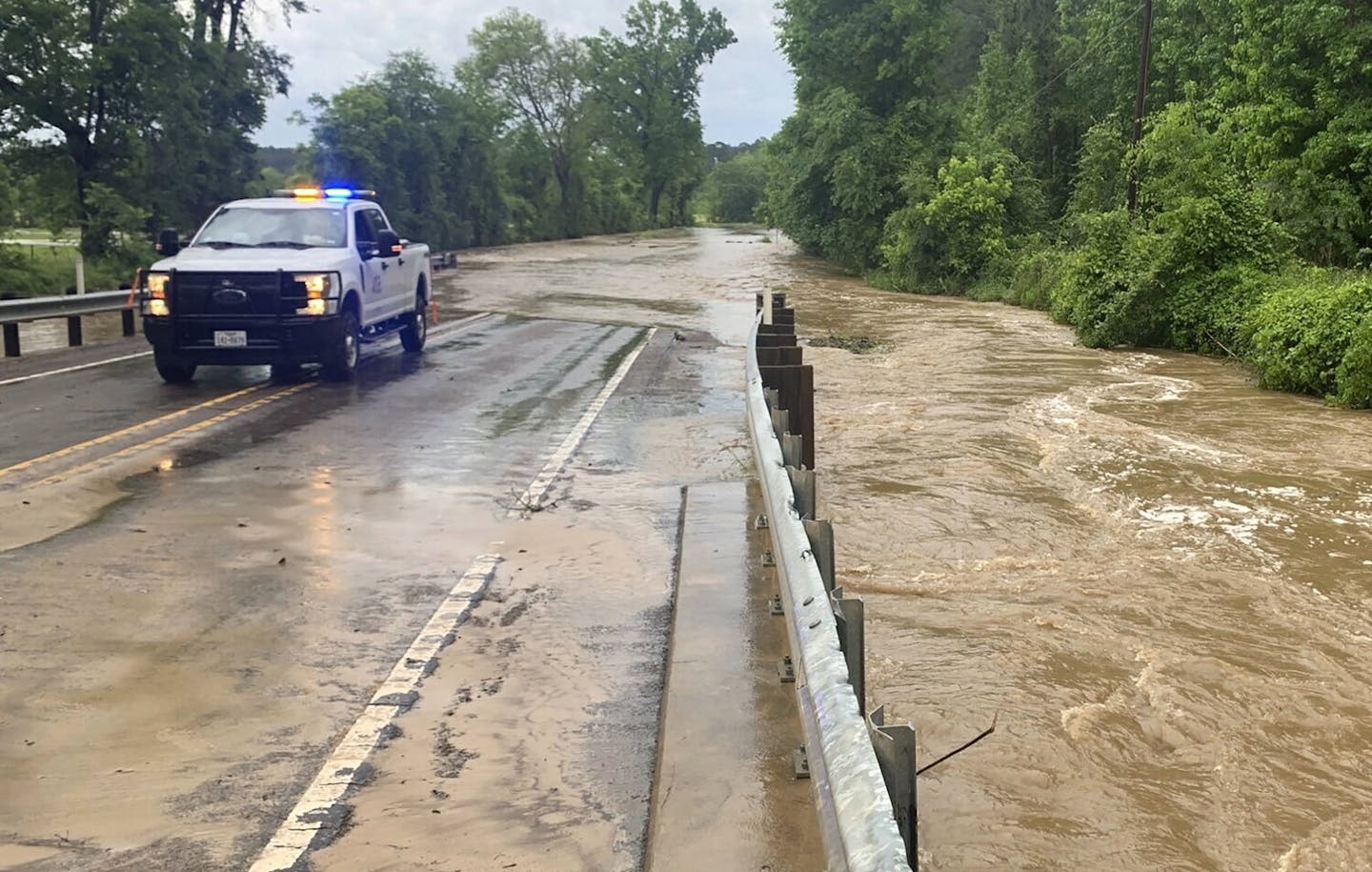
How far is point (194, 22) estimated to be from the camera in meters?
38.3

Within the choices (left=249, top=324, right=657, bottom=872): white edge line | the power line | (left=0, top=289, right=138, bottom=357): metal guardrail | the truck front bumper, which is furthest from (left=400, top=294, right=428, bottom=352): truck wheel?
the power line

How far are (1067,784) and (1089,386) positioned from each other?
1238 centimetres

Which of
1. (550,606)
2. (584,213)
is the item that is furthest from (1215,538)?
(584,213)

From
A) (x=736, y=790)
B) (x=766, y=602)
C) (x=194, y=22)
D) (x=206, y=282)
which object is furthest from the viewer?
(x=194, y=22)

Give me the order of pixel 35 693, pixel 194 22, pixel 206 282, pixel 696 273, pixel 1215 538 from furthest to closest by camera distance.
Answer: pixel 696 273 < pixel 194 22 < pixel 206 282 < pixel 1215 538 < pixel 35 693

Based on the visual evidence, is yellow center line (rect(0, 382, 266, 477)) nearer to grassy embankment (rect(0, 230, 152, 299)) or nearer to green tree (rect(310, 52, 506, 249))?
→ grassy embankment (rect(0, 230, 152, 299))

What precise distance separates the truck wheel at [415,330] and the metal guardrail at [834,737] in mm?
13315

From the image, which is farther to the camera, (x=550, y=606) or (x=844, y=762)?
(x=550, y=606)

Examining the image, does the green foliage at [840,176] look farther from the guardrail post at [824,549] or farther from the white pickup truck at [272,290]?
the guardrail post at [824,549]

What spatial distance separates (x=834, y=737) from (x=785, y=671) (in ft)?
6.78

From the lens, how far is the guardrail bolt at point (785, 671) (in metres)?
4.63

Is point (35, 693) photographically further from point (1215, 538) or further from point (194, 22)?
point (194, 22)

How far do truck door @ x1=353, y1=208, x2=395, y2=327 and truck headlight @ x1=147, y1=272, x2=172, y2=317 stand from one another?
2.23m

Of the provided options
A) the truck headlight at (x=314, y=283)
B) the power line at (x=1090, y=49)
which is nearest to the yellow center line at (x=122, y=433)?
the truck headlight at (x=314, y=283)
